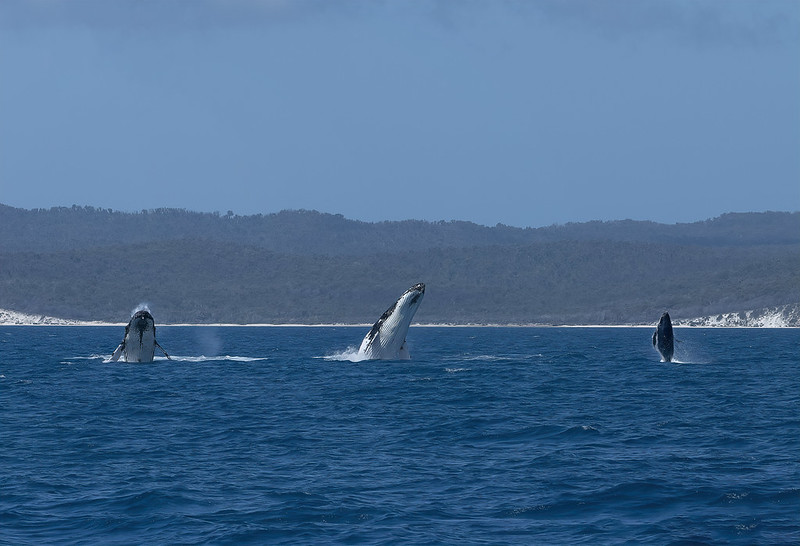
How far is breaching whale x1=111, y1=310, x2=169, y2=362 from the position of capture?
164ft

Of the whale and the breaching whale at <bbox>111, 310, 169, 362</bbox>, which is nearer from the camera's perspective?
the whale

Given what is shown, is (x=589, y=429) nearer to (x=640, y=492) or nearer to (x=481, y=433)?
(x=481, y=433)

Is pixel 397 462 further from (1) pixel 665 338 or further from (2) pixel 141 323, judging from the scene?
(1) pixel 665 338

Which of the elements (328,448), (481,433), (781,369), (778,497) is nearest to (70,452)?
(328,448)

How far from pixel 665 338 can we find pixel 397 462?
132 feet

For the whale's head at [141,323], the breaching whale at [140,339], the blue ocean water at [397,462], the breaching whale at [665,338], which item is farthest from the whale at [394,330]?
the breaching whale at [665,338]

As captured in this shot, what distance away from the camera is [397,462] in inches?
1062

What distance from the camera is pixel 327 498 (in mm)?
22938

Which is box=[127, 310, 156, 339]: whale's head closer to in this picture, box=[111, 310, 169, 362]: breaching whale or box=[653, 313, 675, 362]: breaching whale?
box=[111, 310, 169, 362]: breaching whale

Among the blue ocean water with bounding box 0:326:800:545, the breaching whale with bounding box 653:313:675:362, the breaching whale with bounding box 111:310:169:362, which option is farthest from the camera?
the breaching whale with bounding box 653:313:675:362

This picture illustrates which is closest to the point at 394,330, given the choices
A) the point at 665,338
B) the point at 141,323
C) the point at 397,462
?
the point at 141,323

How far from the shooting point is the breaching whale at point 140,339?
50094mm

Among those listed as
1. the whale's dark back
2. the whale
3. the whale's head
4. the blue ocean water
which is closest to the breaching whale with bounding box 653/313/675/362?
the whale's dark back

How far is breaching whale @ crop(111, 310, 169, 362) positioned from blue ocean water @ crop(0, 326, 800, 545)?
8.53 feet
